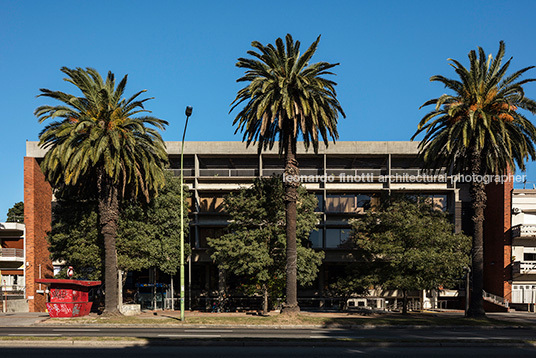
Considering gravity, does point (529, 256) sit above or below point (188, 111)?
below

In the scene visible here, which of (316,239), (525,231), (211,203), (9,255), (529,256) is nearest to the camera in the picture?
(525,231)

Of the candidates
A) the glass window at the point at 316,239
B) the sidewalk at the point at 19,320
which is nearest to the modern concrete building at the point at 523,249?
the glass window at the point at 316,239

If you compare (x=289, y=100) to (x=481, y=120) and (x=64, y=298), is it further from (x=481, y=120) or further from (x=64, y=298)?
(x=64, y=298)

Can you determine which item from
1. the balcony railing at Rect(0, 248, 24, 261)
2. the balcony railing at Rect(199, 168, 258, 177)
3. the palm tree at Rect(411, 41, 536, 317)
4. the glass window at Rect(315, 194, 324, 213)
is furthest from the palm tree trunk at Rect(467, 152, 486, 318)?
the balcony railing at Rect(0, 248, 24, 261)

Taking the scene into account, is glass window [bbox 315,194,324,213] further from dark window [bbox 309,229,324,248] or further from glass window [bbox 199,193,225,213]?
glass window [bbox 199,193,225,213]

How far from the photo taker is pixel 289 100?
30.0 m

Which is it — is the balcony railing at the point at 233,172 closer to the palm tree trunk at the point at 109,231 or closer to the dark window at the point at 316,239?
the dark window at the point at 316,239

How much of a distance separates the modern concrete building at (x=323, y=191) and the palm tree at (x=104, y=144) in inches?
556

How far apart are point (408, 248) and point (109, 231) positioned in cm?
2175

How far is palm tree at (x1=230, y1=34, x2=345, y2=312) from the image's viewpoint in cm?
3020

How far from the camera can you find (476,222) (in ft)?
106

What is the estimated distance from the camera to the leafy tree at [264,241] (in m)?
35.3

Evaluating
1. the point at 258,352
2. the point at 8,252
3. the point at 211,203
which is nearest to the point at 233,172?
the point at 211,203

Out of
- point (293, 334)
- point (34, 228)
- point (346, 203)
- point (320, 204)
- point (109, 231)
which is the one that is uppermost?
point (346, 203)
